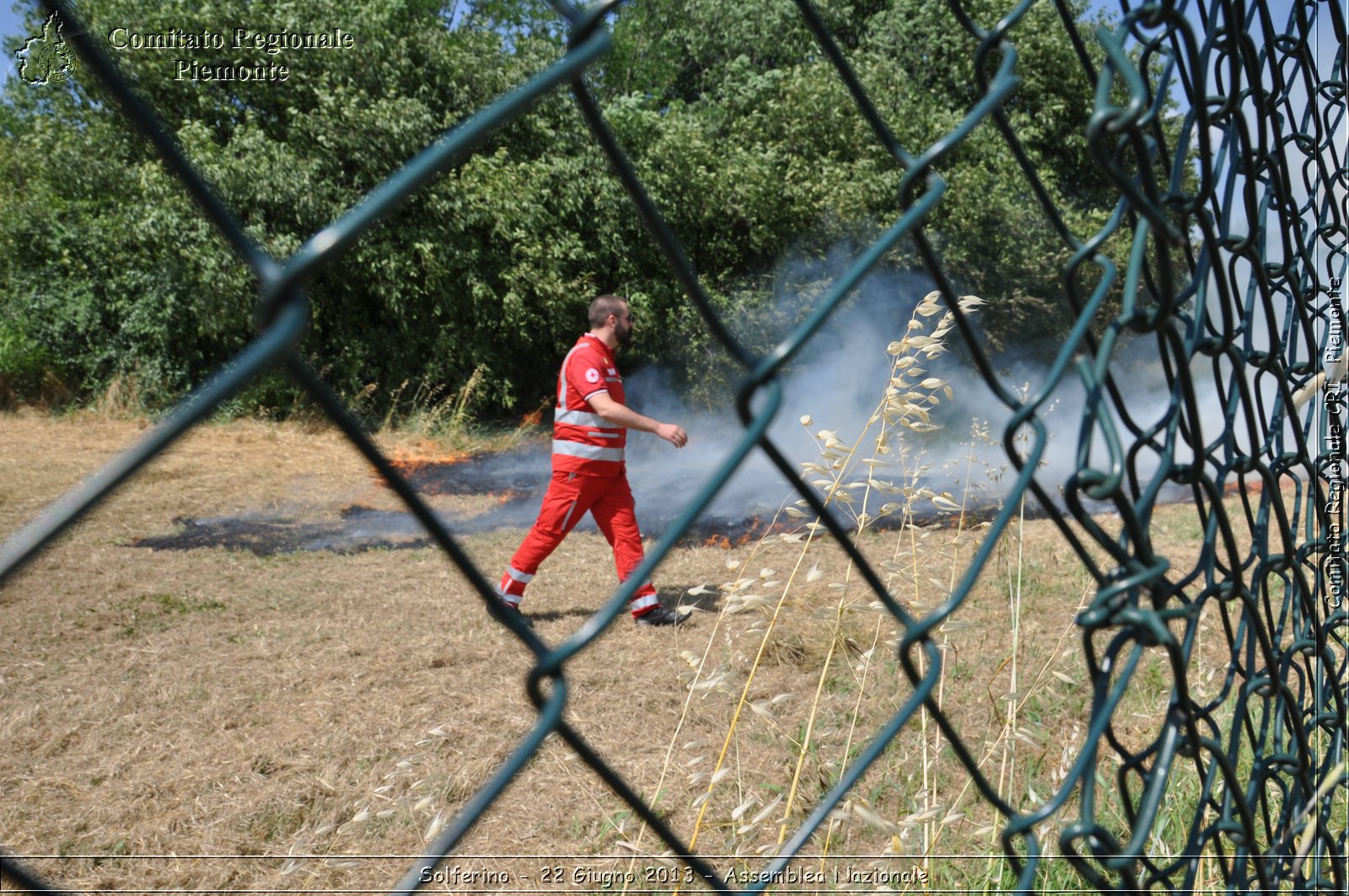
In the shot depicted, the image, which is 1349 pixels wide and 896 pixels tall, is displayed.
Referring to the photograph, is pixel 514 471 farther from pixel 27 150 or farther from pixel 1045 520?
pixel 27 150

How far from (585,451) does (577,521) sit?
34 cm

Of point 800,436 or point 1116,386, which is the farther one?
point 800,436

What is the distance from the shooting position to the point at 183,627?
4758mm

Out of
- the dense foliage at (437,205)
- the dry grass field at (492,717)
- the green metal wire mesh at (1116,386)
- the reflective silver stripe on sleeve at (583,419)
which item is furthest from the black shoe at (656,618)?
the dense foliage at (437,205)

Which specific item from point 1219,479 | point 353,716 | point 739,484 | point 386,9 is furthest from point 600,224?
point 1219,479

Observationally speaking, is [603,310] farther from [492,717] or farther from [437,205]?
[437,205]

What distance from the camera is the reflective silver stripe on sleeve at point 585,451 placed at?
4801 millimetres

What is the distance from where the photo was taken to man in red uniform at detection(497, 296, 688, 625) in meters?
4.75

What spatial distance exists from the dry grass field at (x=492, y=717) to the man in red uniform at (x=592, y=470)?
261 millimetres

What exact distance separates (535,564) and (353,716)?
1.34 metres

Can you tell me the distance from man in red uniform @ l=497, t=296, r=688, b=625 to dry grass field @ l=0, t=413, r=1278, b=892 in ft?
0.86

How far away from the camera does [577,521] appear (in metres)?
4.84

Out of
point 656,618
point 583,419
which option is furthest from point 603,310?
point 656,618

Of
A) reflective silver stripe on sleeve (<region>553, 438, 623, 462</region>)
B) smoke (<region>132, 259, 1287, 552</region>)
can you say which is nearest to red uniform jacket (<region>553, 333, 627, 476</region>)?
reflective silver stripe on sleeve (<region>553, 438, 623, 462</region>)
